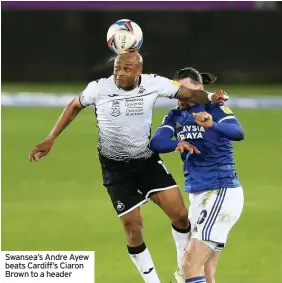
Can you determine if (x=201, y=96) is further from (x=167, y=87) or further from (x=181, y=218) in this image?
(x=181, y=218)

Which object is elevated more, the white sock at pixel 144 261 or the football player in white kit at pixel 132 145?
the football player in white kit at pixel 132 145

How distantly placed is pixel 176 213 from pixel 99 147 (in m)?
0.91

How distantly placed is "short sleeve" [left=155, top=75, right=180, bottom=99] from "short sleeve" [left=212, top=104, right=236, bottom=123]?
1.33 ft

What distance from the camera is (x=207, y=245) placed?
7.93m

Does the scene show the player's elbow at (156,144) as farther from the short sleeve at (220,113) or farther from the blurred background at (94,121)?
the blurred background at (94,121)

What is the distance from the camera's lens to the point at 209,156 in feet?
26.7

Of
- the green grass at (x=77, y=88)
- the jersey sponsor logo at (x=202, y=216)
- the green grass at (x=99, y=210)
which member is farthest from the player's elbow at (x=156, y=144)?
the green grass at (x=77, y=88)

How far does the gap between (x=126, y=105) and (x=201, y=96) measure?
744 mm

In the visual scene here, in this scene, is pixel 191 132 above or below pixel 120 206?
above

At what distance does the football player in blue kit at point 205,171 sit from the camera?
25.9 ft
